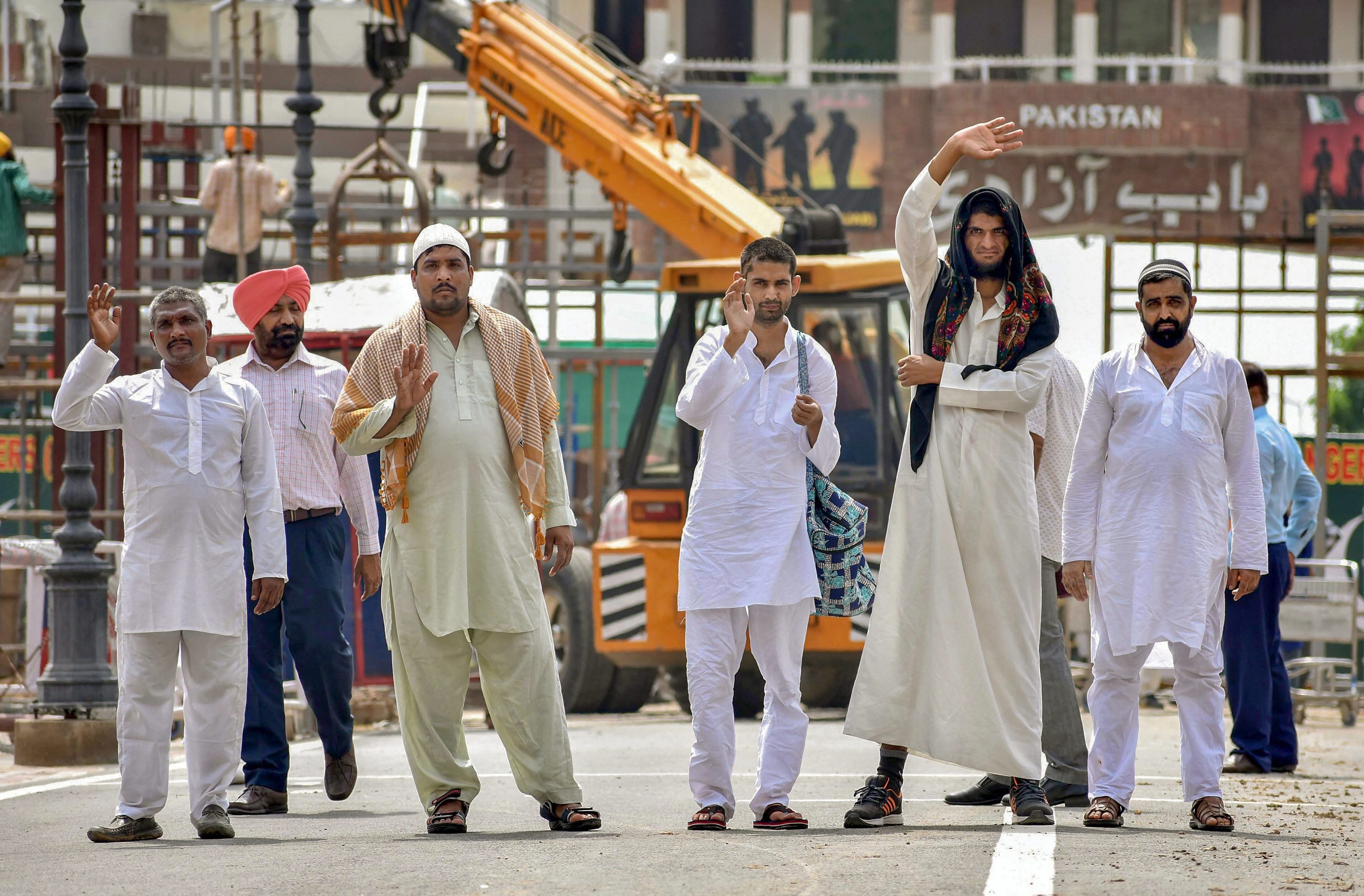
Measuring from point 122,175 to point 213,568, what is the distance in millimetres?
8596

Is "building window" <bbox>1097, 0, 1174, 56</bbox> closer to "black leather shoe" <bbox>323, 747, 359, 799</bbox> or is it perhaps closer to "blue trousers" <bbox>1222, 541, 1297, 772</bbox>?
"blue trousers" <bbox>1222, 541, 1297, 772</bbox>

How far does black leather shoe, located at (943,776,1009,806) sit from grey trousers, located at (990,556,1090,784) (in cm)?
24

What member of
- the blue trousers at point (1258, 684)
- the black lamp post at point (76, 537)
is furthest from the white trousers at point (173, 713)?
the blue trousers at point (1258, 684)

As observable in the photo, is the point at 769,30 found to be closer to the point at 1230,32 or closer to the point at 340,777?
the point at 1230,32

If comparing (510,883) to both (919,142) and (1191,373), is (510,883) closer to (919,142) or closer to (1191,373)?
(1191,373)

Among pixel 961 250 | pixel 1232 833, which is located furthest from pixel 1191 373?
pixel 1232 833

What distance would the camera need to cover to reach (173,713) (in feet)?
21.7

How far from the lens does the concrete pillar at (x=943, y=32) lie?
34.3m

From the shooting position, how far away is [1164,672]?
13.9m

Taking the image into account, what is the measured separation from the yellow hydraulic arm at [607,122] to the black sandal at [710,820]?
727 cm

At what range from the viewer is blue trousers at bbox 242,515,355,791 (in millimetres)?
7328

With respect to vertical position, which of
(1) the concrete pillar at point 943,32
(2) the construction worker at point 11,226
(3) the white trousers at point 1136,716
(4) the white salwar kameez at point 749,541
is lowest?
(3) the white trousers at point 1136,716

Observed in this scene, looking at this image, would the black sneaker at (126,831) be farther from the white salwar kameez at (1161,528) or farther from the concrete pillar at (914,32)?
the concrete pillar at (914,32)

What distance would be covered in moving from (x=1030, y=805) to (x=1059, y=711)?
923mm
